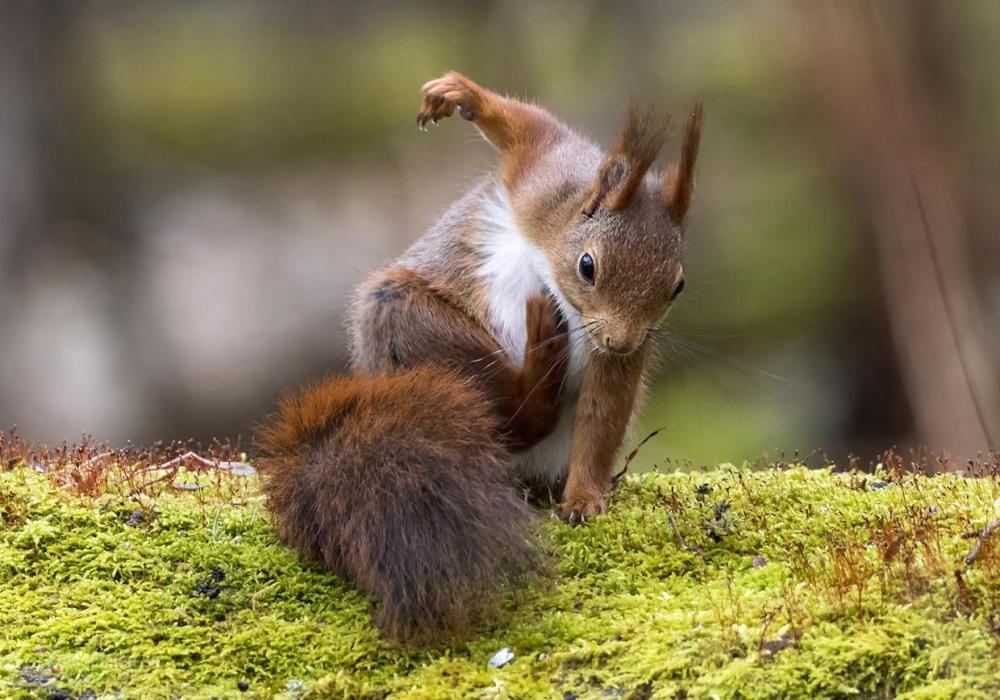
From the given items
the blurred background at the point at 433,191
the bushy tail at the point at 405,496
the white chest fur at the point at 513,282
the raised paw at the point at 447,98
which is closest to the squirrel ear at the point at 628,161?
the white chest fur at the point at 513,282

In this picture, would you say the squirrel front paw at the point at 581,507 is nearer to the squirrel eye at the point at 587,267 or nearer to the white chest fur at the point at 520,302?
the white chest fur at the point at 520,302

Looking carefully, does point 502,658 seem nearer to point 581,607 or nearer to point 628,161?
point 581,607

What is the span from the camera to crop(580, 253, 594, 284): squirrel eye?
3.14 metres

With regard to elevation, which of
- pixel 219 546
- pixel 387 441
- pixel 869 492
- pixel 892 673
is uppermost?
pixel 387 441

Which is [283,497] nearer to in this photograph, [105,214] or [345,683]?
[345,683]

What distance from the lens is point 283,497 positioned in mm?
2869

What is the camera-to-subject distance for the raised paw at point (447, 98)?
351 centimetres

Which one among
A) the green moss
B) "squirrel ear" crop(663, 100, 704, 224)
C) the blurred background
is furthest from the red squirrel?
the blurred background

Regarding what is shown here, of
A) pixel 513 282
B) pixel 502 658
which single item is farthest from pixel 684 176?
pixel 502 658

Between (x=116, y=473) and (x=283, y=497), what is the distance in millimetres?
780

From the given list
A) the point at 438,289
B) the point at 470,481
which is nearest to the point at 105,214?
the point at 438,289

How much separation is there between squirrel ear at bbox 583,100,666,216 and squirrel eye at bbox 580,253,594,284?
0.15 m

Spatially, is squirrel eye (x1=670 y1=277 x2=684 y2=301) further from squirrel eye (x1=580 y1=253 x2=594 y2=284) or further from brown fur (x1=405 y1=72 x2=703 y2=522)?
squirrel eye (x1=580 y1=253 x2=594 y2=284)

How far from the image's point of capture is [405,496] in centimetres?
252
